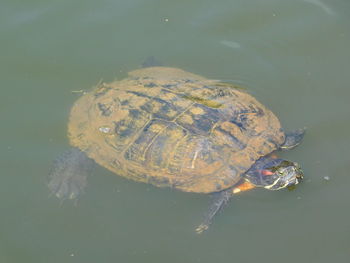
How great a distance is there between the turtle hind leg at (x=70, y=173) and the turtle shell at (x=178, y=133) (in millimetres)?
203

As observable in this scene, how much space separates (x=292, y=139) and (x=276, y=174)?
0.71 metres

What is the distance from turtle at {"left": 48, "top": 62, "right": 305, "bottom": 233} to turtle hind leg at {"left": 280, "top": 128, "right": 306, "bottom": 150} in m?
0.01

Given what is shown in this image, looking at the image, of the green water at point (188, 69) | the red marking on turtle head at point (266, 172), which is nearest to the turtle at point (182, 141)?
the red marking on turtle head at point (266, 172)

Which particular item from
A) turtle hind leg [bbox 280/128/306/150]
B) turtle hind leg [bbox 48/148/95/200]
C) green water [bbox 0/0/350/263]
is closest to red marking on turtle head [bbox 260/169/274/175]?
green water [bbox 0/0/350/263]

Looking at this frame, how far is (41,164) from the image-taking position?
5629 millimetres

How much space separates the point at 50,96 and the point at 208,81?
230 cm

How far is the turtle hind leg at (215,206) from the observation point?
5.00 metres

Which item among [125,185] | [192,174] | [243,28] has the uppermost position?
[243,28]

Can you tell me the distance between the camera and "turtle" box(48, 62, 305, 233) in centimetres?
495

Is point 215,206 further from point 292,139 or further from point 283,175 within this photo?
point 292,139

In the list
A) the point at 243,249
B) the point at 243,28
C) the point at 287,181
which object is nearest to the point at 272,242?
the point at 243,249

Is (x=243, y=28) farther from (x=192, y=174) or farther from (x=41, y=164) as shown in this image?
(x=41, y=164)

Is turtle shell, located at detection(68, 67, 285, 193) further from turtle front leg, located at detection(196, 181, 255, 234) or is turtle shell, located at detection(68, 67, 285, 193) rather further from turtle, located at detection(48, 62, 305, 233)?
turtle front leg, located at detection(196, 181, 255, 234)

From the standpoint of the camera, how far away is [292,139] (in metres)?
5.49
